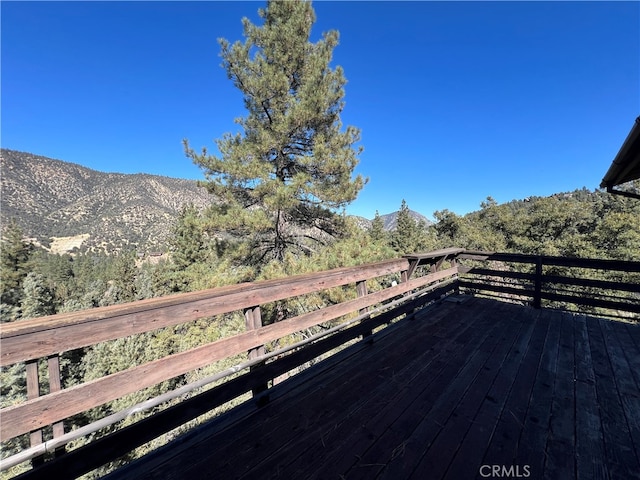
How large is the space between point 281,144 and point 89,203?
4229 inches

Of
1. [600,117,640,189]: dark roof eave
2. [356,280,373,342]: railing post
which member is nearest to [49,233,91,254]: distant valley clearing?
[356,280,373,342]: railing post

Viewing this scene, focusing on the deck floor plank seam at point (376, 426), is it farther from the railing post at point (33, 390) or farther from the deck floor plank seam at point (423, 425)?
the railing post at point (33, 390)

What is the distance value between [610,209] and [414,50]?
82.7 feet

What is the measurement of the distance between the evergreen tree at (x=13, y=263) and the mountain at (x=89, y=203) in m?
49.3

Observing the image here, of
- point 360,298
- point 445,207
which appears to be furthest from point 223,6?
point 445,207

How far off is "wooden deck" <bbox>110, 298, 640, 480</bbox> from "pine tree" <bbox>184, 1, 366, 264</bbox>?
5331mm

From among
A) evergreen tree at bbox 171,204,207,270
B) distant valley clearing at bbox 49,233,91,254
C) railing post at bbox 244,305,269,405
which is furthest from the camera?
distant valley clearing at bbox 49,233,91,254

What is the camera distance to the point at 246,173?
22.8 ft

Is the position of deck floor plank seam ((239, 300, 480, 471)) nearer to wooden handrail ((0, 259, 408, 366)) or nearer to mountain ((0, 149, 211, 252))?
wooden handrail ((0, 259, 408, 366))

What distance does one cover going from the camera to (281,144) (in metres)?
7.46

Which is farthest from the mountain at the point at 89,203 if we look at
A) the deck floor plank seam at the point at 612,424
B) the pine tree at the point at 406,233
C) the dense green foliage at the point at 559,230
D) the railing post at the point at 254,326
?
the deck floor plank seam at the point at 612,424

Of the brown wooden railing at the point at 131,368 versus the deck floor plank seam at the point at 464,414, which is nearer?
the brown wooden railing at the point at 131,368

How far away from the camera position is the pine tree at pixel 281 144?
279 inches

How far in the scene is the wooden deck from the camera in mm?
1399
